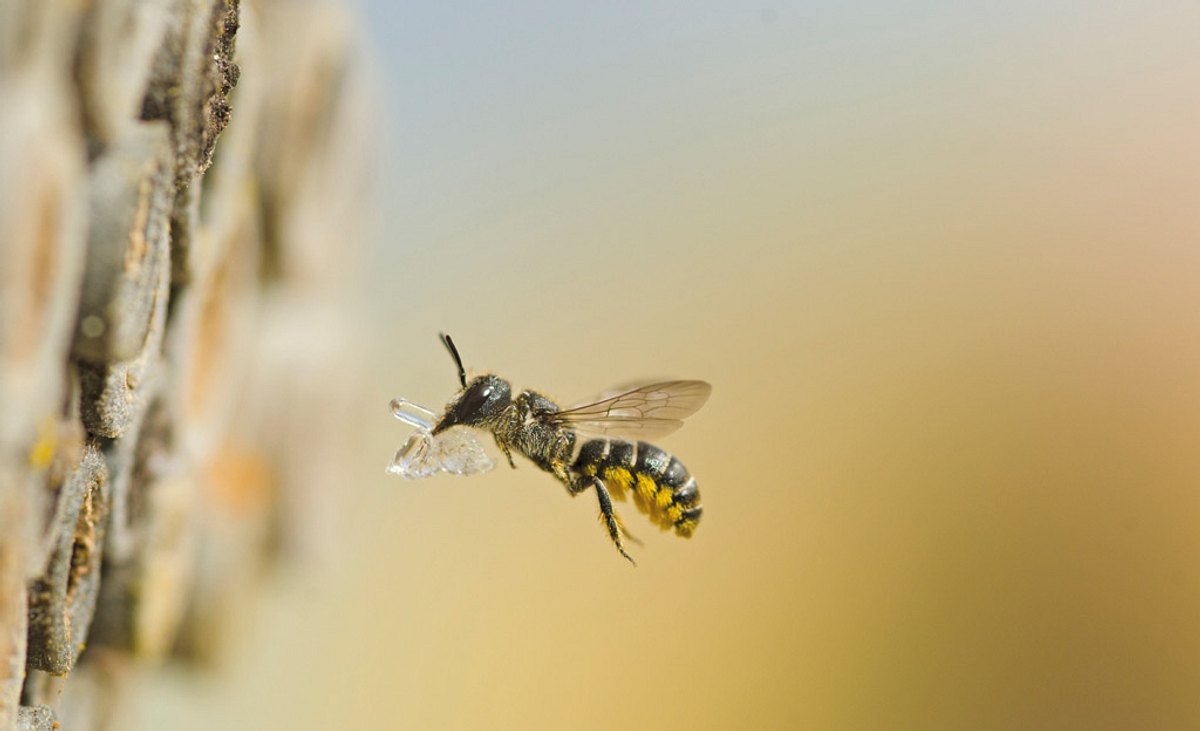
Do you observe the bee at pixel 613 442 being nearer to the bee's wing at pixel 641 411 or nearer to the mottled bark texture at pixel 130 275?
the bee's wing at pixel 641 411

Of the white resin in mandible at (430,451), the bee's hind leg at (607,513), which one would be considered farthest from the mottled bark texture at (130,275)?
the bee's hind leg at (607,513)

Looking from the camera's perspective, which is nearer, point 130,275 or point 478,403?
point 130,275

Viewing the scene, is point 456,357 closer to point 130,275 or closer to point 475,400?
point 475,400

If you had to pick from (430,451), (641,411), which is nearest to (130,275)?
(430,451)

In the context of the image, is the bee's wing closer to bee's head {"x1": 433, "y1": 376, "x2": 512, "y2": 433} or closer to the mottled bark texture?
bee's head {"x1": 433, "y1": 376, "x2": 512, "y2": 433}

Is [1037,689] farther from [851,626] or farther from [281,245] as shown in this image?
[281,245]
